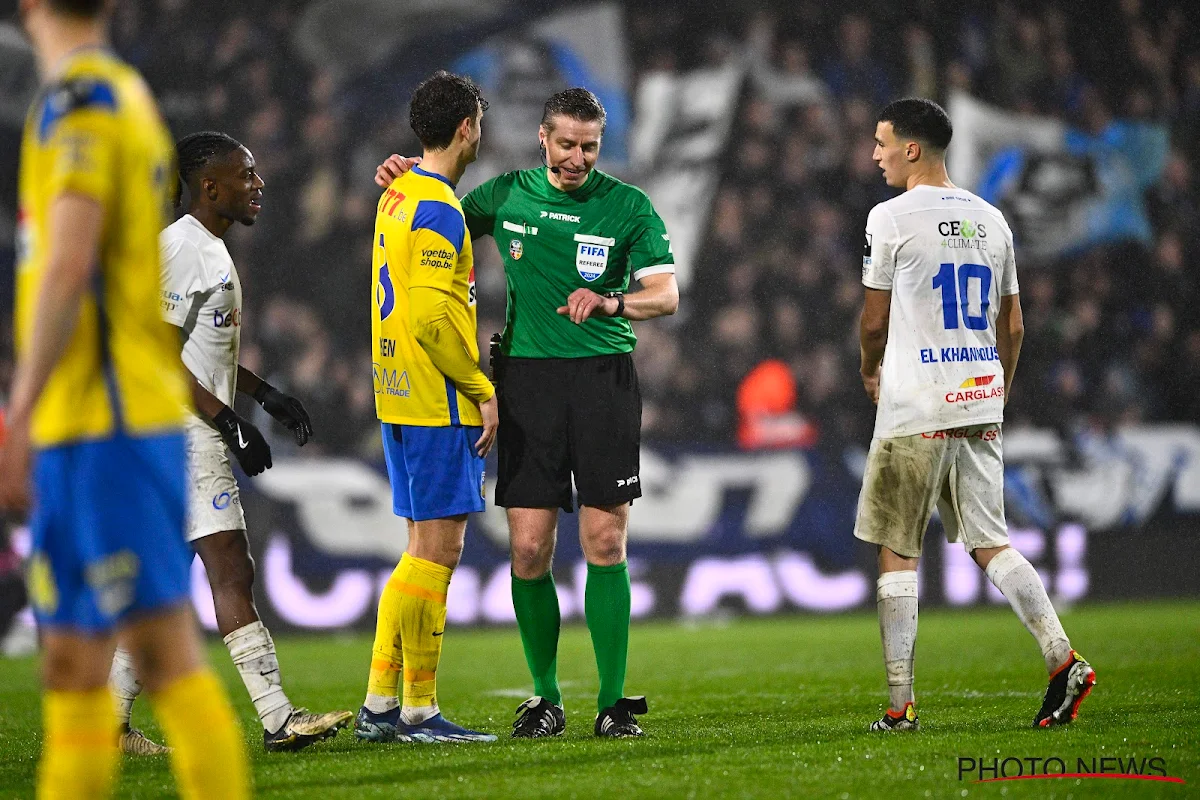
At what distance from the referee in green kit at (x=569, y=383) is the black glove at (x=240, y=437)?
967 millimetres

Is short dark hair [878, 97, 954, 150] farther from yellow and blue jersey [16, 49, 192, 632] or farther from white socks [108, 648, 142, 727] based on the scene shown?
white socks [108, 648, 142, 727]

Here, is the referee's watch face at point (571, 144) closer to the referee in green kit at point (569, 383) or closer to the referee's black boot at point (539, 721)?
the referee in green kit at point (569, 383)

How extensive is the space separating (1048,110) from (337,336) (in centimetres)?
857

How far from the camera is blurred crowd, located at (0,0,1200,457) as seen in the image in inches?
541

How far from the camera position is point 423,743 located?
4738 millimetres

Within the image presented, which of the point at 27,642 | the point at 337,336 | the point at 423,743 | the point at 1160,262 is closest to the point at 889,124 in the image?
the point at 423,743

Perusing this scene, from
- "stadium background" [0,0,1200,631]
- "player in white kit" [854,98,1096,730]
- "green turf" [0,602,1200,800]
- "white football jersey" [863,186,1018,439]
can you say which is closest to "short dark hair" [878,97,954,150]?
"player in white kit" [854,98,1096,730]

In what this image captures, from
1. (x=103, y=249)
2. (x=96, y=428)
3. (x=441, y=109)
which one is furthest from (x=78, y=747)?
(x=441, y=109)

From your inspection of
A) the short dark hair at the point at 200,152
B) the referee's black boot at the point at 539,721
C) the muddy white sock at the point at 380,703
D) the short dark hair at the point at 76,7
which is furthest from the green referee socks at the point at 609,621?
the short dark hair at the point at 76,7

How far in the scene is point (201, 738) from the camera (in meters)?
2.64

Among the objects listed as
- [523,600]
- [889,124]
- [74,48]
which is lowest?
[523,600]

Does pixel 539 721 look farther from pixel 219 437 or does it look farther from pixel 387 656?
pixel 219 437

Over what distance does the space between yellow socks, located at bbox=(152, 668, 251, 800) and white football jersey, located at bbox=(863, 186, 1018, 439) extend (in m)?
2.94

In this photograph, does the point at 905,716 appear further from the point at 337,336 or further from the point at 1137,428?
the point at 337,336
